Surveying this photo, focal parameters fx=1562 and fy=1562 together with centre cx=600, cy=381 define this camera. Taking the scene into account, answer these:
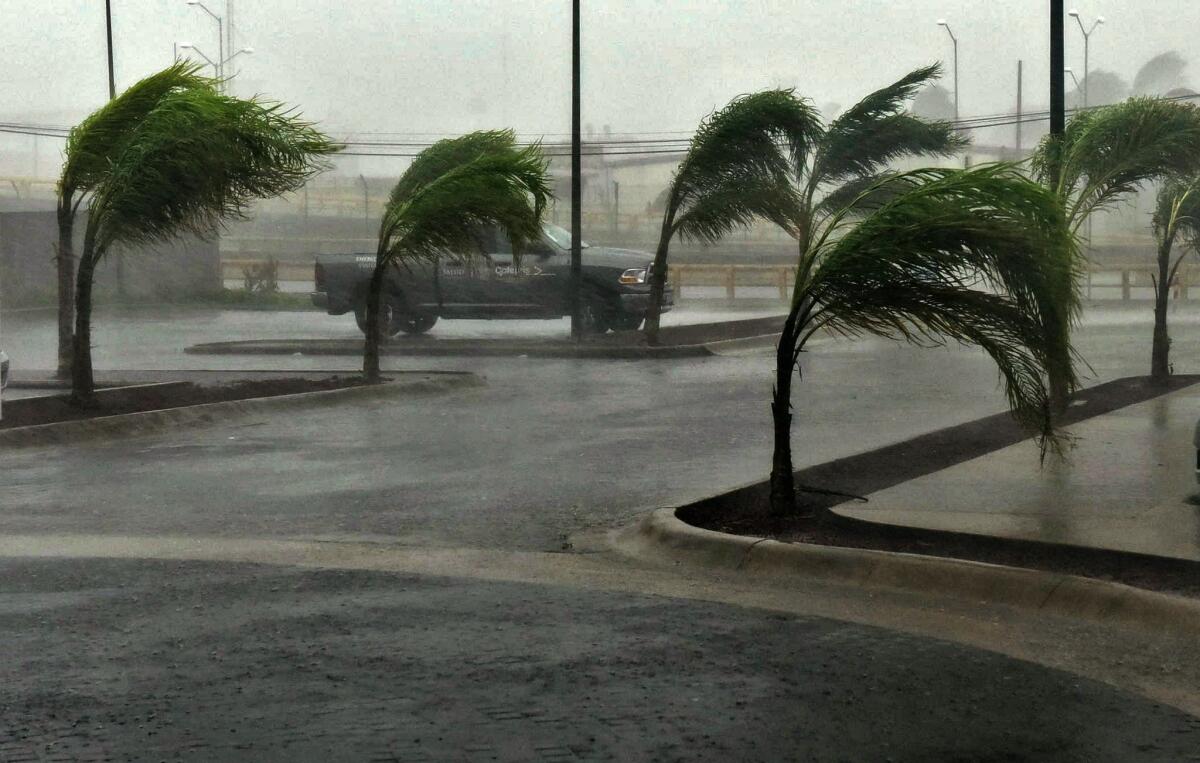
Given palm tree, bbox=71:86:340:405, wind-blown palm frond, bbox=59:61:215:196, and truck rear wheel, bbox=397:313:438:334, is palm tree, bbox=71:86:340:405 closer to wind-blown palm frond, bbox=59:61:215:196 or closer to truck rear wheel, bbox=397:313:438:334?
wind-blown palm frond, bbox=59:61:215:196

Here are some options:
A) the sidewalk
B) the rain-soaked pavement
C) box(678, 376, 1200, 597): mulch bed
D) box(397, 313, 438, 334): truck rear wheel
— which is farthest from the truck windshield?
the sidewalk

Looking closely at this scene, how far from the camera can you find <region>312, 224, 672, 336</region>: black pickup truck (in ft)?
89.3

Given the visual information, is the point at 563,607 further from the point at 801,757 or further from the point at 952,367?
the point at 952,367

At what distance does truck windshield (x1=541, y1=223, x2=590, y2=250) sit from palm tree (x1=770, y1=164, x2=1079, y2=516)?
1802 centimetres

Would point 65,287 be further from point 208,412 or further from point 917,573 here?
point 917,573

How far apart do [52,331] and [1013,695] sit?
29190 millimetres

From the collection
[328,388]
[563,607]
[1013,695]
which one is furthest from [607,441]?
[1013,695]

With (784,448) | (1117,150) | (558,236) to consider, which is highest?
(1117,150)

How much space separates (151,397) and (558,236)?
480 inches

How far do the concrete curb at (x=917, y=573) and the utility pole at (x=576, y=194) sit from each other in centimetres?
1753

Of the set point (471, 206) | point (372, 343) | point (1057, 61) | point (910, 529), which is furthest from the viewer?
point (372, 343)

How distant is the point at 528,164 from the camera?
18.9m

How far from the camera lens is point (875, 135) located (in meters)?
31.2

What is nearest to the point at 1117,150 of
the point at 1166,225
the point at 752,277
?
the point at 1166,225
